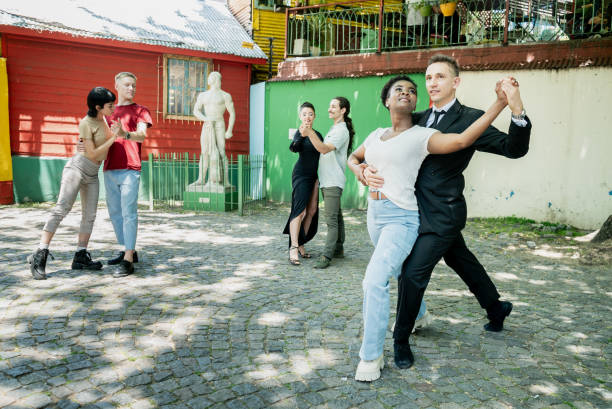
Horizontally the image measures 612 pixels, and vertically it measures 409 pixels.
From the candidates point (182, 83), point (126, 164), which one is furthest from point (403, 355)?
point (182, 83)

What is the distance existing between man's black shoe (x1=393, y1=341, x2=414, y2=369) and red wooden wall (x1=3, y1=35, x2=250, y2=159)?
1138 cm

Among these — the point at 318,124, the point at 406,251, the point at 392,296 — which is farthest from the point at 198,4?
the point at 406,251

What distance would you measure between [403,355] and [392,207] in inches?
40.5

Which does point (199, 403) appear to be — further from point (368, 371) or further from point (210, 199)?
point (210, 199)

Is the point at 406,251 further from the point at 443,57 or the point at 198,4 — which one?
the point at 198,4

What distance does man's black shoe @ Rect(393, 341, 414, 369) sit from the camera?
359cm

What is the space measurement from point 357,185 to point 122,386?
9.52 m

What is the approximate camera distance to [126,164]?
5.75m

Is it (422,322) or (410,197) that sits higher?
(410,197)

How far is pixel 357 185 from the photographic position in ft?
40.4

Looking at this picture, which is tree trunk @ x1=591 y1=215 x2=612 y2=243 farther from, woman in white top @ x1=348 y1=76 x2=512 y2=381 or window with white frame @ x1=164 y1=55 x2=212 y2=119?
window with white frame @ x1=164 y1=55 x2=212 y2=119

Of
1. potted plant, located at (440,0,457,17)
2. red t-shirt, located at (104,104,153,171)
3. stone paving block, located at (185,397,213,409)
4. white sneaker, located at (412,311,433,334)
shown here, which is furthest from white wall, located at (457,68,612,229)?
stone paving block, located at (185,397,213,409)

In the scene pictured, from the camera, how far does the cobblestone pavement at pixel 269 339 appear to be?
3184mm

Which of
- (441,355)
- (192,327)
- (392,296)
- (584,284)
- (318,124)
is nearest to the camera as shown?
(441,355)
